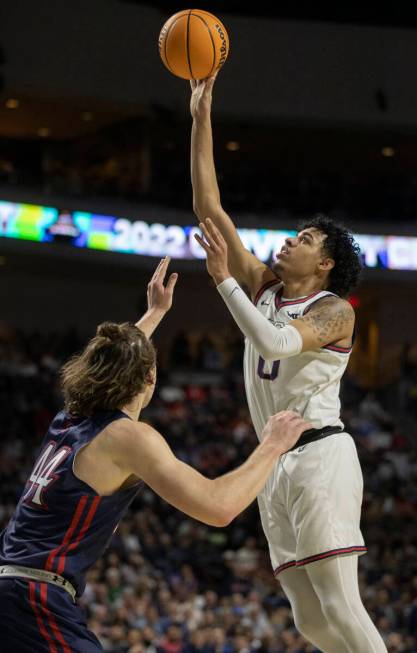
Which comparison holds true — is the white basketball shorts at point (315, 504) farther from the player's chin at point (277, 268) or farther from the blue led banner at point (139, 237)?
the blue led banner at point (139, 237)

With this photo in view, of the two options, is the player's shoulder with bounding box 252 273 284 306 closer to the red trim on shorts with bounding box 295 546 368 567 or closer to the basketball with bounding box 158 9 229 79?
the basketball with bounding box 158 9 229 79

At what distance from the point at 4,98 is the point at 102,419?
21.1 metres

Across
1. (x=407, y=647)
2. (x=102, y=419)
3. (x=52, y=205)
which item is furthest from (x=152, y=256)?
(x=102, y=419)

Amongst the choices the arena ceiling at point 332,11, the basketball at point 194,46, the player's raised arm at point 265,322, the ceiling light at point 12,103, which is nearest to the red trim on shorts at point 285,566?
the player's raised arm at point 265,322

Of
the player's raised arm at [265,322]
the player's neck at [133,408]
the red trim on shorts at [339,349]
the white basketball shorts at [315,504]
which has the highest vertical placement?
the player's raised arm at [265,322]

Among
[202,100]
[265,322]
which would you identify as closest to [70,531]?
[265,322]

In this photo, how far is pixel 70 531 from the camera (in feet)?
12.1

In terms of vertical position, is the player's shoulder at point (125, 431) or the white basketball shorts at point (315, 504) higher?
the player's shoulder at point (125, 431)

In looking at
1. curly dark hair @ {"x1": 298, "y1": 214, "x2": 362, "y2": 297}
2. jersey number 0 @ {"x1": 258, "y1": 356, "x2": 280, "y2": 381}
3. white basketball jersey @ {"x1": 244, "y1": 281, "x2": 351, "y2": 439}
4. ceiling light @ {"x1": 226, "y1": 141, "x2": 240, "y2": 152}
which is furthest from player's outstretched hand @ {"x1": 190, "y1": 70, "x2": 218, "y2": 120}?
ceiling light @ {"x1": 226, "y1": 141, "x2": 240, "y2": 152}

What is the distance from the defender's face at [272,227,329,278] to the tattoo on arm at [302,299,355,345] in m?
0.23

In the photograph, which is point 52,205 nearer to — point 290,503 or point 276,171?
point 276,171

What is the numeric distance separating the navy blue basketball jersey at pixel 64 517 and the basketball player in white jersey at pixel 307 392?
3.60 feet

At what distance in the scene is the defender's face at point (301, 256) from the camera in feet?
16.9

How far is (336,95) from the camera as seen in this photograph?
24406 millimetres
